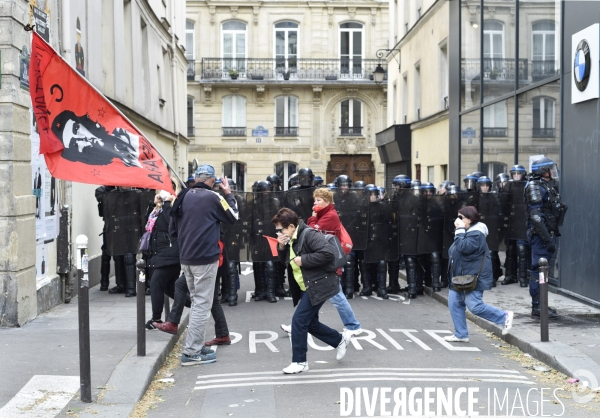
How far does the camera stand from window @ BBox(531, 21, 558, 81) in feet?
47.0

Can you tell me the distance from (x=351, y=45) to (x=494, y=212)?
29562mm

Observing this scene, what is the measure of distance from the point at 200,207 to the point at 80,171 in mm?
1345

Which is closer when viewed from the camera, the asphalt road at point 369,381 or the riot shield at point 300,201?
A: the asphalt road at point 369,381

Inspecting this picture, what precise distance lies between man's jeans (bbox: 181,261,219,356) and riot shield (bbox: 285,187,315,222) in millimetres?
5360

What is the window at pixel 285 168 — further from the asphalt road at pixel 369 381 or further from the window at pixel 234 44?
the asphalt road at pixel 369 381

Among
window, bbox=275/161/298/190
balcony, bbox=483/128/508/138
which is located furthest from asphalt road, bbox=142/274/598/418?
window, bbox=275/161/298/190

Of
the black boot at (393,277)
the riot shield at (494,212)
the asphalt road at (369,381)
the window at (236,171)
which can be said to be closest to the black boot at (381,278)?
the black boot at (393,277)

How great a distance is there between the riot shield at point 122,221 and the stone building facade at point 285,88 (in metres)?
27.8

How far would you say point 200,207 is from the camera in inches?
335

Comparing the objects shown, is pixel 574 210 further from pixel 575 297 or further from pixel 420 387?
pixel 420 387

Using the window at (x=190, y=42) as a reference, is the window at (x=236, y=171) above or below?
below

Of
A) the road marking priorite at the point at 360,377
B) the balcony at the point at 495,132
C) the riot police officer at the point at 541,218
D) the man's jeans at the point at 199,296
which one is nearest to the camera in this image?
the road marking priorite at the point at 360,377

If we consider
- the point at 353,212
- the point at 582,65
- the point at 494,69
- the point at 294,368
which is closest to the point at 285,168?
the point at 494,69

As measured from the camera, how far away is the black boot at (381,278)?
1415cm
